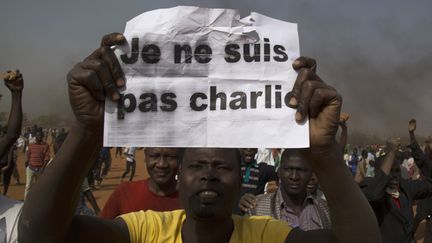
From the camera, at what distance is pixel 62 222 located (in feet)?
6.30

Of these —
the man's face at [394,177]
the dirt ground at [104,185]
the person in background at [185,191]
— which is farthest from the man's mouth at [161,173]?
the dirt ground at [104,185]

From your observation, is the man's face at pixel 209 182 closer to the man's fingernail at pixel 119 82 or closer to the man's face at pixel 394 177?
the man's fingernail at pixel 119 82

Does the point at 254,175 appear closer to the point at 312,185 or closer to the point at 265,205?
the point at 312,185

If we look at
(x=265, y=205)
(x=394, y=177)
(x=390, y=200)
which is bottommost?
(x=390, y=200)

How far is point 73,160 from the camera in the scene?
1.94 meters

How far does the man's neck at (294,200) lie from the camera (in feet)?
12.6

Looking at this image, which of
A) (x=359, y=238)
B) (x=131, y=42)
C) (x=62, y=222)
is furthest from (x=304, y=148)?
(x=62, y=222)

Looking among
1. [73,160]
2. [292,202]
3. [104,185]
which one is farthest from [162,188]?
[104,185]

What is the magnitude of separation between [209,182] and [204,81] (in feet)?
1.64

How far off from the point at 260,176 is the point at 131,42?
4.24 metres

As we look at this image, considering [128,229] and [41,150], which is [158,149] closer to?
[128,229]

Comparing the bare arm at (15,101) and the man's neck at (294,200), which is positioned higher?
the bare arm at (15,101)

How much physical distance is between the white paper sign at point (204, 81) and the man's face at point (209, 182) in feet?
1.20

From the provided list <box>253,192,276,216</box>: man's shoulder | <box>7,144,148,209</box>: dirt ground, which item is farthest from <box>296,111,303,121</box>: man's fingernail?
<box>7,144,148,209</box>: dirt ground
